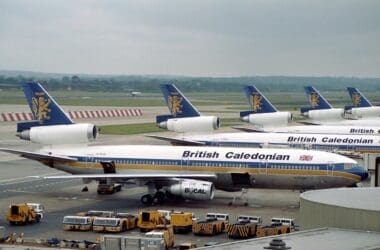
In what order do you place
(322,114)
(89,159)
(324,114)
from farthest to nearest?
(324,114)
(322,114)
(89,159)

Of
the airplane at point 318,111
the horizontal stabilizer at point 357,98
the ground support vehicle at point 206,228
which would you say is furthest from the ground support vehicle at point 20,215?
the horizontal stabilizer at point 357,98

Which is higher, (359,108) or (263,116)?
(359,108)

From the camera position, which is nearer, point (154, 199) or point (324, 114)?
point (154, 199)

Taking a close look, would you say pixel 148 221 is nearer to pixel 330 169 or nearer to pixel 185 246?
pixel 185 246

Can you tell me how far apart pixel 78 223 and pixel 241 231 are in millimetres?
9680

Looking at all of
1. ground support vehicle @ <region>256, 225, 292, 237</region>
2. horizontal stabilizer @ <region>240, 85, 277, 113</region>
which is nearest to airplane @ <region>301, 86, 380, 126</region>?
horizontal stabilizer @ <region>240, 85, 277, 113</region>

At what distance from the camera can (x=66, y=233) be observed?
45875mm

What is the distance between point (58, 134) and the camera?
61.1 meters

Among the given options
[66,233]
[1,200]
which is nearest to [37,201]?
[1,200]

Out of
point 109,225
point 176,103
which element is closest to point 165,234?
point 109,225

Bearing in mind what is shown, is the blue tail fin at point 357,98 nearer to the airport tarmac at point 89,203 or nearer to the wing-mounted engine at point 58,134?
the airport tarmac at point 89,203

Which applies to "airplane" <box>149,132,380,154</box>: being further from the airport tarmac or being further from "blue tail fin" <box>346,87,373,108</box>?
"blue tail fin" <box>346,87,373,108</box>

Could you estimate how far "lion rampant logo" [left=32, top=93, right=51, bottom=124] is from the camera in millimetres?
61688

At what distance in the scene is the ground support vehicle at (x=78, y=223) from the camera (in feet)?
153
